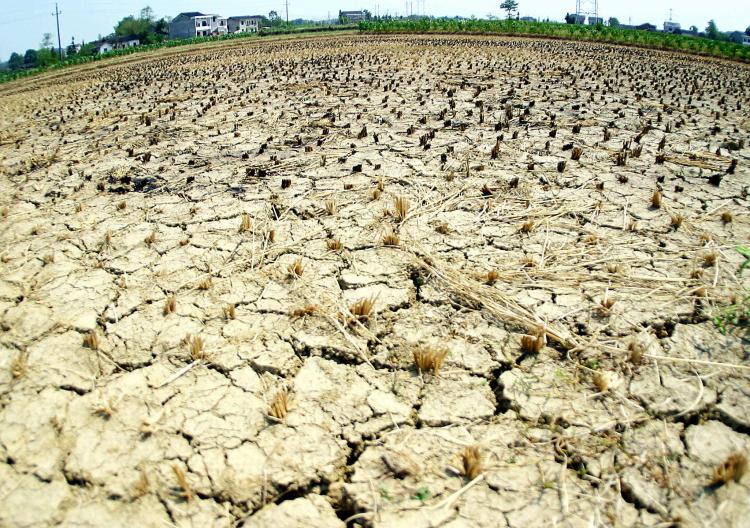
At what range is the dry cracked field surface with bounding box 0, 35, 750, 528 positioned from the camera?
2.05m

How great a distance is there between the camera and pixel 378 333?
9.88 feet

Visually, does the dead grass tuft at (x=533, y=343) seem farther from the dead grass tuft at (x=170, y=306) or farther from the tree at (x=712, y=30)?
the tree at (x=712, y=30)

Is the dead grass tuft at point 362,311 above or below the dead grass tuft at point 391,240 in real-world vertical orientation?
below

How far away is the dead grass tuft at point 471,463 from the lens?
207 centimetres

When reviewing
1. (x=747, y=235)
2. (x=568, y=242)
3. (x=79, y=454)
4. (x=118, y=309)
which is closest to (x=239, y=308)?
(x=118, y=309)

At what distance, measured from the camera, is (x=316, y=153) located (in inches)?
244

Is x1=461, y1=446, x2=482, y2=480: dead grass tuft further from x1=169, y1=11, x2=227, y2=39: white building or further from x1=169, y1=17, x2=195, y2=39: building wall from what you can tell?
x1=169, y1=17, x2=195, y2=39: building wall

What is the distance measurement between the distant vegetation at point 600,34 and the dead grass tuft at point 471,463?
70.0 ft

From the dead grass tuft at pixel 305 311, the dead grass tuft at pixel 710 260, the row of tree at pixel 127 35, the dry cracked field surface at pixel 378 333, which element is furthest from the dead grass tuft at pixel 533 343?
the row of tree at pixel 127 35

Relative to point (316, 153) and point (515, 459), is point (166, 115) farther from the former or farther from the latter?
point (515, 459)

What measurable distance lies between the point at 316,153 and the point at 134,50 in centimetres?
2844

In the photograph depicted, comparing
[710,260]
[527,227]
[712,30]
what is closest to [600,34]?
[527,227]

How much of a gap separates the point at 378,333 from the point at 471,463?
1.12 meters

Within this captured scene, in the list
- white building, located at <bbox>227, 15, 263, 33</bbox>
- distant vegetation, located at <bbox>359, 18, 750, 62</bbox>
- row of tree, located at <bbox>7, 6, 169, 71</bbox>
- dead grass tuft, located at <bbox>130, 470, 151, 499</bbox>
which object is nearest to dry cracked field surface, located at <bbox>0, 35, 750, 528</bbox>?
dead grass tuft, located at <bbox>130, 470, 151, 499</bbox>
